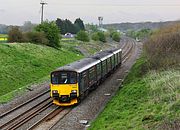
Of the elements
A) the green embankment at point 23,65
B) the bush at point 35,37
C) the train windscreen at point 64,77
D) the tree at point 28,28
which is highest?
the tree at point 28,28

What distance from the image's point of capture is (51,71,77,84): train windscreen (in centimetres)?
2511

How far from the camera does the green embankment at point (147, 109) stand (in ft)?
52.0

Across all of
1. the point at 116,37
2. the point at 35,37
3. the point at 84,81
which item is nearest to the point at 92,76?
the point at 84,81

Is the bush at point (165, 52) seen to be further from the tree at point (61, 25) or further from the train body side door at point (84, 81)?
the tree at point (61, 25)

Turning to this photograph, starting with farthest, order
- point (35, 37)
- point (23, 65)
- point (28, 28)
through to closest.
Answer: point (28, 28), point (35, 37), point (23, 65)

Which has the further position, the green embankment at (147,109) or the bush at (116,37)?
the bush at (116,37)

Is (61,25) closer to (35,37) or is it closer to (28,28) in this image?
(28,28)

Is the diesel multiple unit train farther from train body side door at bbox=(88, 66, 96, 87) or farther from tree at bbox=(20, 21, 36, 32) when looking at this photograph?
tree at bbox=(20, 21, 36, 32)

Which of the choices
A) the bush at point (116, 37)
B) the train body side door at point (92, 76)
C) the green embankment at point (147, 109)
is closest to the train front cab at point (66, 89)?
the green embankment at point (147, 109)

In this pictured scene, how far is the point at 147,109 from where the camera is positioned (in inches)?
735

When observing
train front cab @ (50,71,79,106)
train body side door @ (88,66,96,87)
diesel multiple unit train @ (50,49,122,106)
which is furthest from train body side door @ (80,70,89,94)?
train body side door @ (88,66,96,87)

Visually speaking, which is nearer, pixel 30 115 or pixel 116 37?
pixel 30 115

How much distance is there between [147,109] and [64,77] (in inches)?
321

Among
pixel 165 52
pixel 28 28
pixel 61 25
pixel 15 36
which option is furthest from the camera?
pixel 61 25
